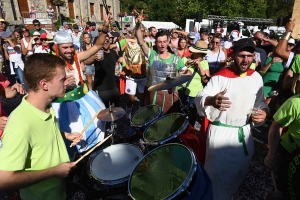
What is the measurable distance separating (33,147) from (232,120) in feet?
6.35

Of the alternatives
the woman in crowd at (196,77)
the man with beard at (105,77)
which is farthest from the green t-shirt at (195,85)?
the man with beard at (105,77)

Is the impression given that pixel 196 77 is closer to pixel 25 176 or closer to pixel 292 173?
pixel 292 173

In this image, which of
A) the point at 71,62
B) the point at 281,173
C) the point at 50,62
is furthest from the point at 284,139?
the point at 71,62

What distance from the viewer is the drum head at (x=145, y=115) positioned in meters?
3.12

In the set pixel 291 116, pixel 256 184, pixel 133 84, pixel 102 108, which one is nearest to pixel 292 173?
pixel 291 116

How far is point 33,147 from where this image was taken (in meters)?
1.48

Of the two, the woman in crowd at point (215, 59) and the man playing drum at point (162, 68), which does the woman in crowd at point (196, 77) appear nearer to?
the man playing drum at point (162, 68)

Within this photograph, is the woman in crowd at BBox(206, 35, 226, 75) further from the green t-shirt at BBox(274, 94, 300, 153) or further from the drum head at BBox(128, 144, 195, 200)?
the drum head at BBox(128, 144, 195, 200)

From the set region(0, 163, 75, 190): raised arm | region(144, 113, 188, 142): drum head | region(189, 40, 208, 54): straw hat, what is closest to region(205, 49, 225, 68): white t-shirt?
region(189, 40, 208, 54): straw hat

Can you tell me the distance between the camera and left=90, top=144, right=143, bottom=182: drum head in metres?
2.11

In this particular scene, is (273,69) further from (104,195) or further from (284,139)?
(104,195)

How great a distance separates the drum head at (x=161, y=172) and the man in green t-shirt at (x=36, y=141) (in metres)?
0.58

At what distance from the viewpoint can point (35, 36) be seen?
7.00m

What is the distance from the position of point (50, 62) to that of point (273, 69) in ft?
15.8
